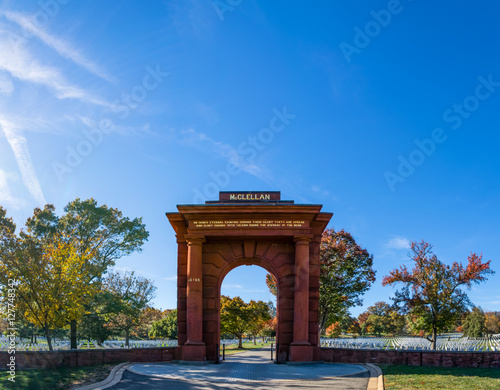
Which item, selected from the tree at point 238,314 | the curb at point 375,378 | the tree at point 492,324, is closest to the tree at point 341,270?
the tree at point 238,314

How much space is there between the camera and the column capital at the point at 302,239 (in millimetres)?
21672

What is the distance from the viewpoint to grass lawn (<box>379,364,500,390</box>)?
13.6 m

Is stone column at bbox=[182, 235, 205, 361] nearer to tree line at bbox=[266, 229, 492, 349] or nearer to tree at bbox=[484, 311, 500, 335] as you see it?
tree line at bbox=[266, 229, 492, 349]

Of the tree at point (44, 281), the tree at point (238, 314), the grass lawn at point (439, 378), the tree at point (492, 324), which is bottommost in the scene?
the tree at point (492, 324)

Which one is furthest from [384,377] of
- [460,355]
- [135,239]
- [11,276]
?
[135,239]

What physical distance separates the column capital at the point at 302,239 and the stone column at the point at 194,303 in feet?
15.9

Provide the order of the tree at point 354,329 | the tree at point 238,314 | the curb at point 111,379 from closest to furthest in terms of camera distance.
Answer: the curb at point 111,379 < the tree at point 238,314 < the tree at point 354,329

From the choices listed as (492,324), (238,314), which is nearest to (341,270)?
(238,314)

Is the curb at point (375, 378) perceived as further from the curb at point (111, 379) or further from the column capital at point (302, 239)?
the curb at point (111, 379)

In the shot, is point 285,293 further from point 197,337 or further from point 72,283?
point 72,283

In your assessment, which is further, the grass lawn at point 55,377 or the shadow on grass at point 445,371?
the shadow on grass at point 445,371

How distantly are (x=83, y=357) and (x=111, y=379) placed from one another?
3.73 metres

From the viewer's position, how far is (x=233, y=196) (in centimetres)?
2350

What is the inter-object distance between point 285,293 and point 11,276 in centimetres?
1458
